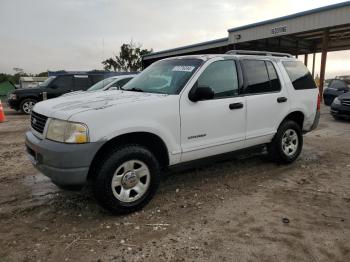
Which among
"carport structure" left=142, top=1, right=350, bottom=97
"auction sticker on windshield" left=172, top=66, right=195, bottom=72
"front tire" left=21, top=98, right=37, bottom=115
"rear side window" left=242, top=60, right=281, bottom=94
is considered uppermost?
"carport structure" left=142, top=1, right=350, bottom=97

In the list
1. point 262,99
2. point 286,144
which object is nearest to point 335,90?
point 286,144

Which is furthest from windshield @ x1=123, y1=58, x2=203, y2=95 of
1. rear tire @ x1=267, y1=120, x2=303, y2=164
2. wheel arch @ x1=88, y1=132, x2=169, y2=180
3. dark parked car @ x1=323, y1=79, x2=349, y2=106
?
dark parked car @ x1=323, y1=79, x2=349, y2=106

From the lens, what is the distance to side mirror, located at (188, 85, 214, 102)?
4059 mm

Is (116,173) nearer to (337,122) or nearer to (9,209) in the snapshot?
(9,209)

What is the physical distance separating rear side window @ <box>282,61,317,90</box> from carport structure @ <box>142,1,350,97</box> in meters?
11.3

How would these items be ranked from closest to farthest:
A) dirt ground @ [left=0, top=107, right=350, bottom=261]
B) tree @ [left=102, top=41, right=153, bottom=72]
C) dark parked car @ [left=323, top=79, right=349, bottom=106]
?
dirt ground @ [left=0, top=107, right=350, bottom=261]
dark parked car @ [left=323, top=79, right=349, bottom=106]
tree @ [left=102, top=41, right=153, bottom=72]

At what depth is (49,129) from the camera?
3.59m

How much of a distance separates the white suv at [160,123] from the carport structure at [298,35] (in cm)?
1239

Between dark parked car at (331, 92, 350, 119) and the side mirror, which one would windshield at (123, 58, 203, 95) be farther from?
dark parked car at (331, 92, 350, 119)

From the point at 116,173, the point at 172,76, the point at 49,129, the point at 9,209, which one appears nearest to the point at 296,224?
the point at 116,173

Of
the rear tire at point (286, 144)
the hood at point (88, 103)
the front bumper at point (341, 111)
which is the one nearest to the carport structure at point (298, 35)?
the front bumper at point (341, 111)

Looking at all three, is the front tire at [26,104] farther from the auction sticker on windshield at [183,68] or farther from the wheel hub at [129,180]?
the wheel hub at [129,180]

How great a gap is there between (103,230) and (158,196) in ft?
3.53

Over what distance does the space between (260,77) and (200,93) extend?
5.03 feet
